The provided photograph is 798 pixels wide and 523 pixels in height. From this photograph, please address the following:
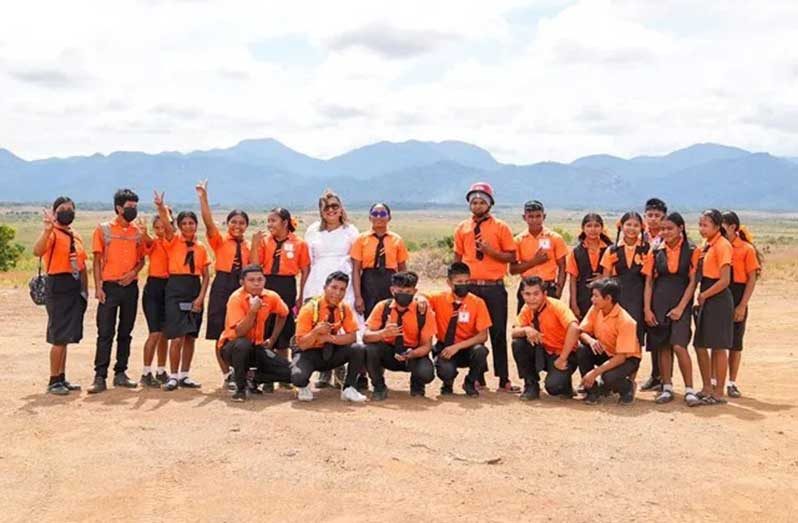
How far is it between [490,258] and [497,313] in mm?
591

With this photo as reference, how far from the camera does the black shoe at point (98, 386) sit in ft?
29.1

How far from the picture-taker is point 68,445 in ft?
22.6

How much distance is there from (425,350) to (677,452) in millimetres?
2935

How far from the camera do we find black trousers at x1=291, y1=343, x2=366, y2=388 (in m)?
8.66

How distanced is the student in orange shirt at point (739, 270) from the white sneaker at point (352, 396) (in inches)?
151

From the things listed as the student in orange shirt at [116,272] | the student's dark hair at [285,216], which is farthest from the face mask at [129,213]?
the student's dark hair at [285,216]

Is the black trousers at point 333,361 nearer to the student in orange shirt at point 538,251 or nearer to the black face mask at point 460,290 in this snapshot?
the black face mask at point 460,290

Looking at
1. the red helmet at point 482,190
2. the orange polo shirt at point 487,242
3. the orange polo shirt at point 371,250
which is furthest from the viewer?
the orange polo shirt at point 371,250

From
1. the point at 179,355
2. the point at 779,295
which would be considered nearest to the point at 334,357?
the point at 179,355

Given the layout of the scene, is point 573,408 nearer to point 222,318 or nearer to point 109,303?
point 222,318

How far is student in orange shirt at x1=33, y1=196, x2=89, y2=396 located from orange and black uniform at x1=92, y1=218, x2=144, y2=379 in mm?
246

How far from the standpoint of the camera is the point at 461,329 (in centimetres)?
909

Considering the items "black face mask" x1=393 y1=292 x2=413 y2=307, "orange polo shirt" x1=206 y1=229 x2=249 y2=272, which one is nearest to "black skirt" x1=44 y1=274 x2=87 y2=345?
"orange polo shirt" x1=206 y1=229 x2=249 y2=272

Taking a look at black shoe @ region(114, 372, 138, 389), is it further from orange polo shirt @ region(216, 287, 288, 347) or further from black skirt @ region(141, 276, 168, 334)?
orange polo shirt @ region(216, 287, 288, 347)
